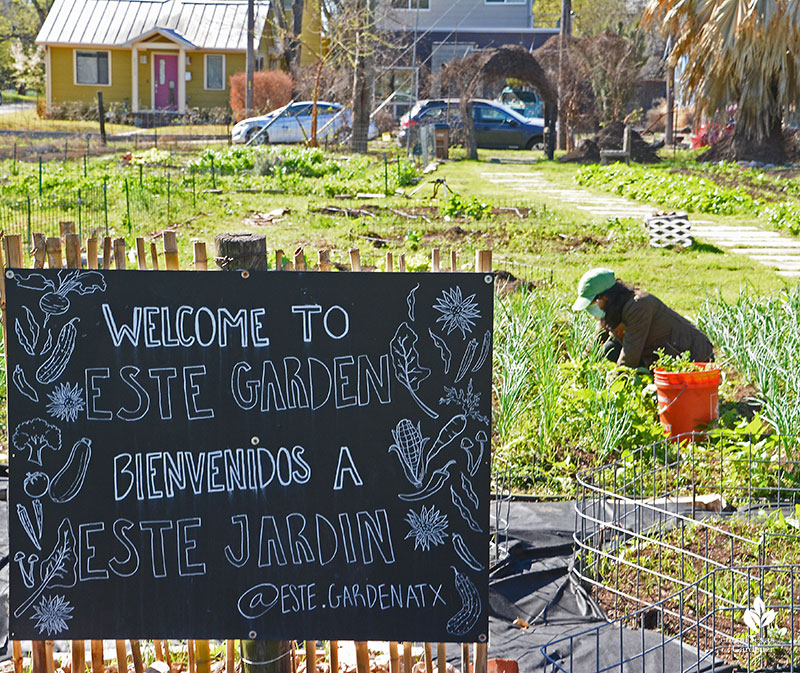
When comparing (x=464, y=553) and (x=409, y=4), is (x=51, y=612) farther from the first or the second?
(x=409, y=4)

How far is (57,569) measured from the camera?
2.81 meters

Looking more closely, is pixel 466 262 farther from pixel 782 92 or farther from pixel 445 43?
pixel 445 43

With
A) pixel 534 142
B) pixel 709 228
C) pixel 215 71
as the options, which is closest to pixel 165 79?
pixel 215 71

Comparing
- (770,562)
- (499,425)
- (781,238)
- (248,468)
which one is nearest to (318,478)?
(248,468)

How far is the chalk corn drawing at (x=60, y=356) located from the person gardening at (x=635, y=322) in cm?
402

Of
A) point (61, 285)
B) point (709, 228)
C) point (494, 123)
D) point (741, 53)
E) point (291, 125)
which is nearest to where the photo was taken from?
point (61, 285)

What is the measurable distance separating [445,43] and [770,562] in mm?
39346

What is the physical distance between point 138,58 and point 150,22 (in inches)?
79.6

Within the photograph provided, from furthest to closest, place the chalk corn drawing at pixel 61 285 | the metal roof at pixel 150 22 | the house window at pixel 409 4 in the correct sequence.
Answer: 1. the house window at pixel 409 4
2. the metal roof at pixel 150 22
3. the chalk corn drawing at pixel 61 285

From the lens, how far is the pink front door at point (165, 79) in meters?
38.2

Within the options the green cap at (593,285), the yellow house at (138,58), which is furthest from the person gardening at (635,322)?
the yellow house at (138,58)

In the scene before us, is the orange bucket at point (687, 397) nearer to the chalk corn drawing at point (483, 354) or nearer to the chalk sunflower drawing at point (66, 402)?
the chalk corn drawing at point (483, 354)

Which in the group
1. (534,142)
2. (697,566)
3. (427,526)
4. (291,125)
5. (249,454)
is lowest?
(697,566)

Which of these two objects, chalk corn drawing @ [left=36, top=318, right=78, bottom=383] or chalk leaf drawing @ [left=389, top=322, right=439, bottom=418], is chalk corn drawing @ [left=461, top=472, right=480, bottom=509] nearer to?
chalk leaf drawing @ [left=389, top=322, right=439, bottom=418]
